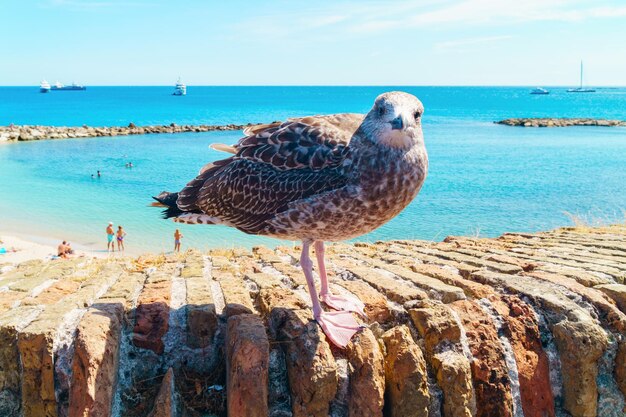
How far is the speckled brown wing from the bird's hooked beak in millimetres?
430

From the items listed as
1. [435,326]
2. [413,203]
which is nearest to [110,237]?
[413,203]

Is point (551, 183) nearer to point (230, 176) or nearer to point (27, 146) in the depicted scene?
point (230, 176)

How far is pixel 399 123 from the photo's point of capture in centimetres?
368

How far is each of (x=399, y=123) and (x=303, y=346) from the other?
5.15 feet

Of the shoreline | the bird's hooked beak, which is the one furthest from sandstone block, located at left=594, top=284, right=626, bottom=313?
the shoreline

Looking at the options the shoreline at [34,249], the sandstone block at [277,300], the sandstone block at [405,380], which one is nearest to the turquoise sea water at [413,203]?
the shoreline at [34,249]

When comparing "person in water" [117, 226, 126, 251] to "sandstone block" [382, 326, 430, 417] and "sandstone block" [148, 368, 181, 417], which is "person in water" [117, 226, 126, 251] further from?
"sandstone block" [382, 326, 430, 417]

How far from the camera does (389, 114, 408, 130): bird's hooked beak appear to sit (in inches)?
145

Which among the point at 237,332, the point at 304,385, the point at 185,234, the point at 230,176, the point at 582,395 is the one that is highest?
the point at 230,176

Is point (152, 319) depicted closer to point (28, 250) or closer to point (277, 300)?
point (277, 300)

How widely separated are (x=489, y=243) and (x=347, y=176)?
337 cm

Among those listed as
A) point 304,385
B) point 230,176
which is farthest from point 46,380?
point 230,176

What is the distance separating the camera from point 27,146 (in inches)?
2172

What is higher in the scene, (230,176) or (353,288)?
(230,176)
